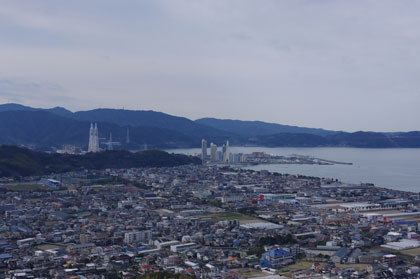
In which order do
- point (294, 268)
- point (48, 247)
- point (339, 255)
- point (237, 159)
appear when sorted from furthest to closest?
point (237, 159) → point (48, 247) → point (339, 255) → point (294, 268)

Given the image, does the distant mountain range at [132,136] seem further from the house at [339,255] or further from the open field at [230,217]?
the house at [339,255]

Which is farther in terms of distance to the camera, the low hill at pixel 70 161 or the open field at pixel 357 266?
the low hill at pixel 70 161

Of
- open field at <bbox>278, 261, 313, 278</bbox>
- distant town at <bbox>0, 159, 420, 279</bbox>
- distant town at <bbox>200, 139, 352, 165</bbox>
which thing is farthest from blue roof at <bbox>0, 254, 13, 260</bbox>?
distant town at <bbox>200, 139, 352, 165</bbox>

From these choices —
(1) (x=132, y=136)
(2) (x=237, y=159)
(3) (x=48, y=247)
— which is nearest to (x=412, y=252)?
(3) (x=48, y=247)

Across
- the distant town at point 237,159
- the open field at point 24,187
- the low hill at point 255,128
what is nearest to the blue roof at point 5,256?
the open field at point 24,187

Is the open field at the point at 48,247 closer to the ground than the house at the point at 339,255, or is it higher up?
closer to the ground

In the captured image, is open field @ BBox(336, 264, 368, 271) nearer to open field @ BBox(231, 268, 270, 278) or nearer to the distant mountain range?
open field @ BBox(231, 268, 270, 278)

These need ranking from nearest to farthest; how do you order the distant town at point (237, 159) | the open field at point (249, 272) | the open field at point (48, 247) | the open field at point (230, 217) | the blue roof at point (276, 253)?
1. the open field at point (249, 272)
2. the blue roof at point (276, 253)
3. the open field at point (48, 247)
4. the open field at point (230, 217)
5. the distant town at point (237, 159)

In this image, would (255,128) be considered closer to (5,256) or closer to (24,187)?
(24,187)
